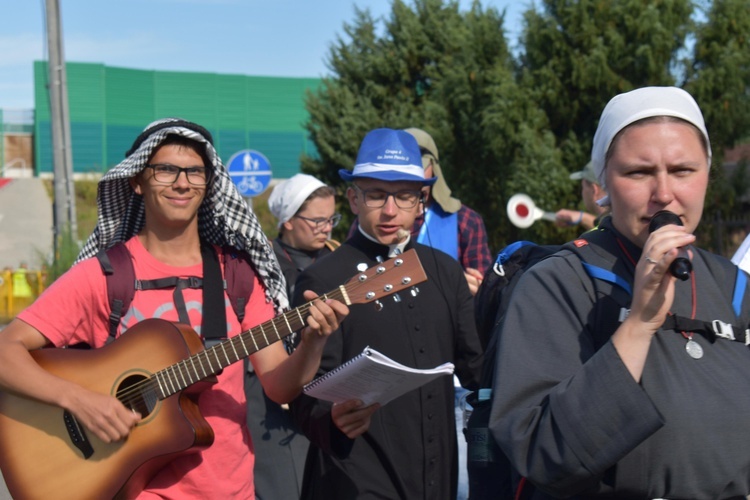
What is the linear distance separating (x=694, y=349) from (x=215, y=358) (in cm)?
178

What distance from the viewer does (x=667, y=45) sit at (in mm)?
14844

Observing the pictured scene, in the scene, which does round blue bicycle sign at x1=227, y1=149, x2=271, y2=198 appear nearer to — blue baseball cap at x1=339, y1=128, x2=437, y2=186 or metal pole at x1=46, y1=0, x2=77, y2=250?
metal pole at x1=46, y1=0, x2=77, y2=250

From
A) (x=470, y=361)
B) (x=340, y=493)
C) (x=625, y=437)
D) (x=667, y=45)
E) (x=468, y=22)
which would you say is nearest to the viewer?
(x=625, y=437)

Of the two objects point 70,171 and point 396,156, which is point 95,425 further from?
point 70,171

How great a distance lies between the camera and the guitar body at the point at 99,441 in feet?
11.0

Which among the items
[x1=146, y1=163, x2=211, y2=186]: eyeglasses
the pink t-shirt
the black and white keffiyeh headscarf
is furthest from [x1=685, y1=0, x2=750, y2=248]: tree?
the pink t-shirt

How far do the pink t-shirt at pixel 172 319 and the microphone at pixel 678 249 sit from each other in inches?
72.1

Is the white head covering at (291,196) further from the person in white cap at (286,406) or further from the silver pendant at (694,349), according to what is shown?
the silver pendant at (694,349)

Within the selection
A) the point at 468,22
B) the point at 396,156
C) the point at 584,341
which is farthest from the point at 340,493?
the point at 468,22

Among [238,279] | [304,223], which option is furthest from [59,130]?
[238,279]

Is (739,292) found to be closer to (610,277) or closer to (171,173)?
(610,277)

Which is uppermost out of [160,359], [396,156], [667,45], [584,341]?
[667,45]

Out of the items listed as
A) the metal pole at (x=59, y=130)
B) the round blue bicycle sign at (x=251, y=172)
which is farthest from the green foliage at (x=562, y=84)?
the metal pole at (x=59, y=130)

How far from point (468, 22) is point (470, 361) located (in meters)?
16.5
